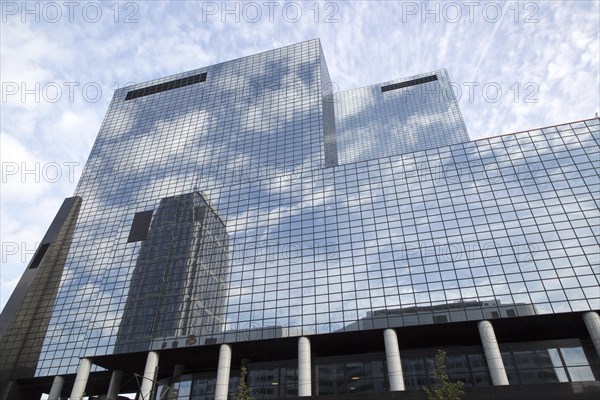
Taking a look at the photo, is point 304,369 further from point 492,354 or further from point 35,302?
point 35,302

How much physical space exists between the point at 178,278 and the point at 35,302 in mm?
31740

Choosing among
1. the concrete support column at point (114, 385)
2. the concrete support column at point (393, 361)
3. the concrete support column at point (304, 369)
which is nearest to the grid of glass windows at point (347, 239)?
the concrete support column at point (393, 361)

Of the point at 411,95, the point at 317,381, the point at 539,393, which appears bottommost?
the point at 539,393

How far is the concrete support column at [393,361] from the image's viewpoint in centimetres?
5028

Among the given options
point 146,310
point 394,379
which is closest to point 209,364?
point 146,310

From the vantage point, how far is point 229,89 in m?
111

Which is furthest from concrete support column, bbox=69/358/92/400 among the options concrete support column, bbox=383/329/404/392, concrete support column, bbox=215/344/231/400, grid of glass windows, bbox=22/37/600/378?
concrete support column, bbox=383/329/404/392

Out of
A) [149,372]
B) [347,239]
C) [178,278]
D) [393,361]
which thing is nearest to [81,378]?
[149,372]

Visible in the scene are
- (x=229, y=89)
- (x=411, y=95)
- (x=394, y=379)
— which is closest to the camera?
(x=394, y=379)

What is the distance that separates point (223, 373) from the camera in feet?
190

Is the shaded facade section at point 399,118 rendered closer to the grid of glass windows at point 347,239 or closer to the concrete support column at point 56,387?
the grid of glass windows at point 347,239

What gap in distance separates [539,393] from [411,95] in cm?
12558

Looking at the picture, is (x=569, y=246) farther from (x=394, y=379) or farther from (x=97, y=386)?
(x=97, y=386)

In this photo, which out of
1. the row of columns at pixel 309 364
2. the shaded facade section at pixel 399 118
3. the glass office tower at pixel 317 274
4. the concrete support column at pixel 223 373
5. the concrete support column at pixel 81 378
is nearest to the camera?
the row of columns at pixel 309 364
